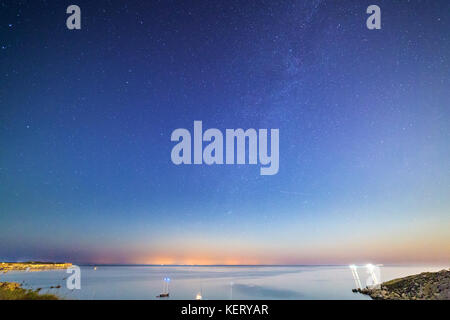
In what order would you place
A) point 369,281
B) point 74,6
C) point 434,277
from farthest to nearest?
1. point 369,281
2. point 434,277
3. point 74,6

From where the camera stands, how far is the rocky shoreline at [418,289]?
7.65 metres

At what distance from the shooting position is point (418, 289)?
8.57m

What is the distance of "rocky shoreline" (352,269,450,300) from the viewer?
25.1 feet

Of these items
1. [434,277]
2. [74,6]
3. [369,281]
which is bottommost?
[369,281]
